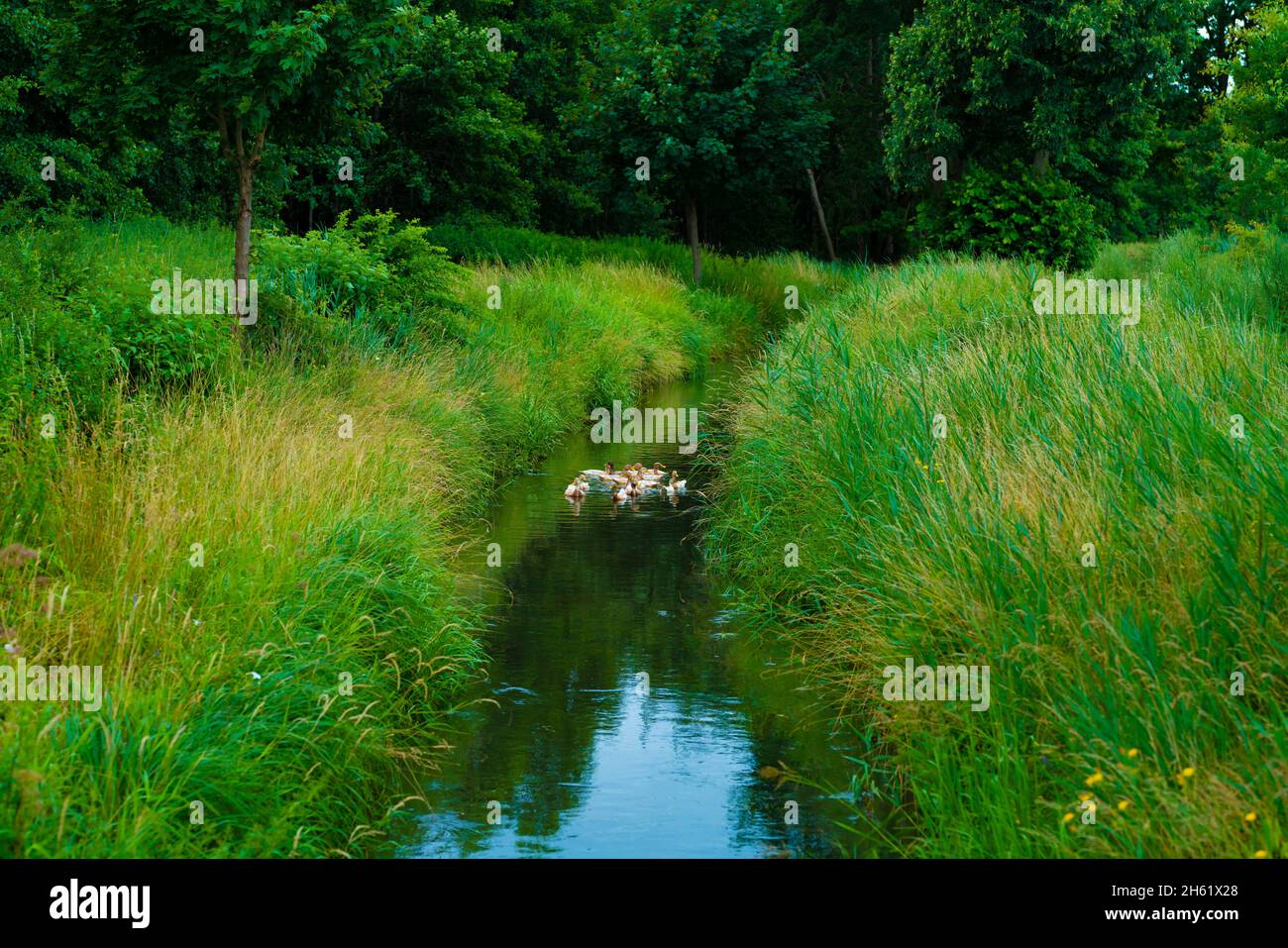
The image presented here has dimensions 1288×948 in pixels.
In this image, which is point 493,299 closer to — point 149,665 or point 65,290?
point 65,290

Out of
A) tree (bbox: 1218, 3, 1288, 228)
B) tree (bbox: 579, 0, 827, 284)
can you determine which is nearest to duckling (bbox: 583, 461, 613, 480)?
tree (bbox: 1218, 3, 1288, 228)

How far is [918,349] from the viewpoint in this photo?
10.2m

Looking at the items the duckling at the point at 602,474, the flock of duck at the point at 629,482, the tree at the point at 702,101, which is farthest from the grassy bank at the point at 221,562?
the tree at the point at 702,101

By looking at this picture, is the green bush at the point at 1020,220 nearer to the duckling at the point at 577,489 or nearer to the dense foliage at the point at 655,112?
the dense foliage at the point at 655,112

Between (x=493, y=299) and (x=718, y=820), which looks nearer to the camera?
(x=718, y=820)

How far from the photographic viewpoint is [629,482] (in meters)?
13.6

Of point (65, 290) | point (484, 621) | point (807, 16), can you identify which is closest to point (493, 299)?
point (65, 290)

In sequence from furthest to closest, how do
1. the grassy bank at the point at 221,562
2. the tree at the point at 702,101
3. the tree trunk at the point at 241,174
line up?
the tree at the point at 702,101, the tree trunk at the point at 241,174, the grassy bank at the point at 221,562

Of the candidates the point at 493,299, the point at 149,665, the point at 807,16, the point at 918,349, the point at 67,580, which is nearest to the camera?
the point at 149,665

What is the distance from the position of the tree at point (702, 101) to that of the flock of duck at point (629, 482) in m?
18.0

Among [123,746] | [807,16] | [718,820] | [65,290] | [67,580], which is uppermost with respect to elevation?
[807,16]

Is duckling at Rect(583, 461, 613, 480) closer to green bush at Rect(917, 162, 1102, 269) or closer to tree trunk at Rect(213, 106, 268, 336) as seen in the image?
tree trunk at Rect(213, 106, 268, 336)

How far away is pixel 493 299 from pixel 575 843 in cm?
1338

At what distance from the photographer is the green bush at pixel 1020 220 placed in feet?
79.2
